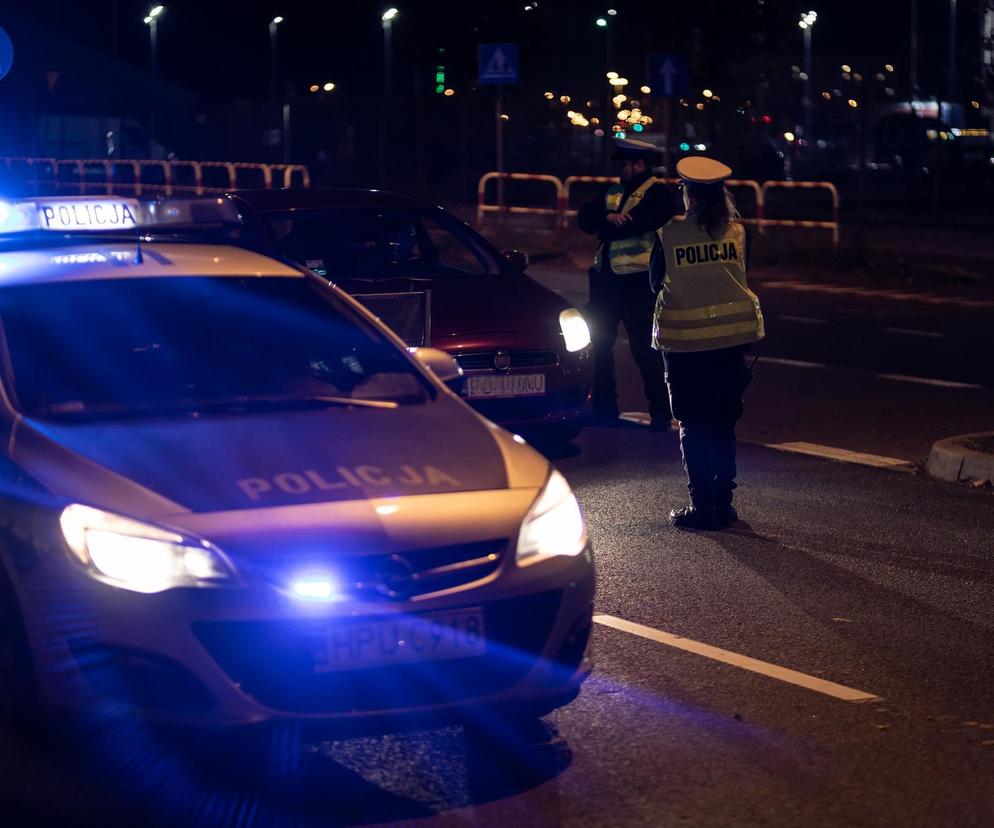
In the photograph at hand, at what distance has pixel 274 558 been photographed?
15.6ft

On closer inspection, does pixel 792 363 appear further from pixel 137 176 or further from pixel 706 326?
pixel 137 176

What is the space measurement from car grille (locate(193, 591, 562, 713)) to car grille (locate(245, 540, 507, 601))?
11cm

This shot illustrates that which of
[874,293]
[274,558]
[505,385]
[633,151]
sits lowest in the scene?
[874,293]

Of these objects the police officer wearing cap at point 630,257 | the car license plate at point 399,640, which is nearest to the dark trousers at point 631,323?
the police officer wearing cap at point 630,257

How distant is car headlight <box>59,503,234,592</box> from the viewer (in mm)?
4742

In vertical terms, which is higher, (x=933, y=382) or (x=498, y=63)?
(x=498, y=63)

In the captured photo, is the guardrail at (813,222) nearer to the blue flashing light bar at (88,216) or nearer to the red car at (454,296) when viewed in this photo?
the red car at (454,296)

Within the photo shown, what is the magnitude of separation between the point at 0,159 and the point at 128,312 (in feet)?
106

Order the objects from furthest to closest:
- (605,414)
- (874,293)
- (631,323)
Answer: (874,293) < (605,414) < (631,323)

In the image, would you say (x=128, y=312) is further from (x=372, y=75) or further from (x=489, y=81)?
(x=372, y=75)

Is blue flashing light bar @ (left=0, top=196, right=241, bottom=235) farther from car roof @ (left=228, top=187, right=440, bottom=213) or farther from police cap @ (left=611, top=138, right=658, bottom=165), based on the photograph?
police cap @ (left=611, top=138, right=658, bottom=165)

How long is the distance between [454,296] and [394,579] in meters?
6.26

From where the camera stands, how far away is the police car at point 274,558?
4.72 m

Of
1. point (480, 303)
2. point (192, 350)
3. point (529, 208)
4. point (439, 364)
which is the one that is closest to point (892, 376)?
point (480, 303)
